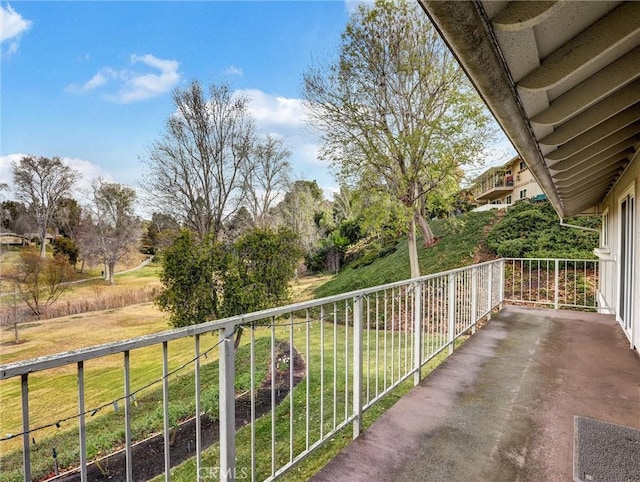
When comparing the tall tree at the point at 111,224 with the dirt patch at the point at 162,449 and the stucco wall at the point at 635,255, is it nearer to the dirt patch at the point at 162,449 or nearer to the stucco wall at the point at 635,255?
the dirt patch at the point at 162,449

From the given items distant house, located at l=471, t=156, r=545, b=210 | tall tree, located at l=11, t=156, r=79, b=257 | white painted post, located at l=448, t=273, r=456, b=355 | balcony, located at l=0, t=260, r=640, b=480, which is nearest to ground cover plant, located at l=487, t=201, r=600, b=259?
balcony, located at l=0, t=260, r=640, b=480

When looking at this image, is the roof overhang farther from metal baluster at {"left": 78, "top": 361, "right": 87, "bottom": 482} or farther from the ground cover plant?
the ground cover plant

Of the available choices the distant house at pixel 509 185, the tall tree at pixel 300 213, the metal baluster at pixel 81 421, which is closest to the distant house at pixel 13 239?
the tall tree at pixel 300 213

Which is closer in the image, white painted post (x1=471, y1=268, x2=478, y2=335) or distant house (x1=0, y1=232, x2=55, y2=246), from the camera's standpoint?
white painted post (x1=471, y1=268, x2=478, y2=335)

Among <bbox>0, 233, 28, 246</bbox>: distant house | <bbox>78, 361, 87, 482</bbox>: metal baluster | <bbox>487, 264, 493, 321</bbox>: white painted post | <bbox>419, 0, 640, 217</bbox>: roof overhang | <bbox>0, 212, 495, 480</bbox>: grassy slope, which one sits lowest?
<bbox>0, 212, 495, 480</bbox>: grassy slope

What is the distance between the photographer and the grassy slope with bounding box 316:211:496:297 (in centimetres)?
1213

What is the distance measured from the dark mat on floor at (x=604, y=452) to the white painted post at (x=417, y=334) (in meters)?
1.19

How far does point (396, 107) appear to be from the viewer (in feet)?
29.4

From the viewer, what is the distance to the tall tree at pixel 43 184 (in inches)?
586

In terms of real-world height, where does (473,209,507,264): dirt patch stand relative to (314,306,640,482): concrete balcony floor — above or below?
above

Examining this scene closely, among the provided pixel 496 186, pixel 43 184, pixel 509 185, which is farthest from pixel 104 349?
pixel 496 186

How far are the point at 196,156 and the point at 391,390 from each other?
1166cm

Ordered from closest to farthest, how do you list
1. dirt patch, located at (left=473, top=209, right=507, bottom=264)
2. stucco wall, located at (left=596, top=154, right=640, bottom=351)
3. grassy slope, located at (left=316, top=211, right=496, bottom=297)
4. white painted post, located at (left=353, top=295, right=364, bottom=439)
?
1. white painted post, located at (left=353, top=295, right=364, bottom=439)
2. stucco wall, located at (left=596, top=154, right=640, bottom=351)
3. dirt patch, located at (left=473, top=209, right=507, bottom=264)
4. grassy slope, located at (left=316, top=211, right=496, bottom=297)

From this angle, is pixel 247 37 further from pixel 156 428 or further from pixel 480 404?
pixel 480 404
